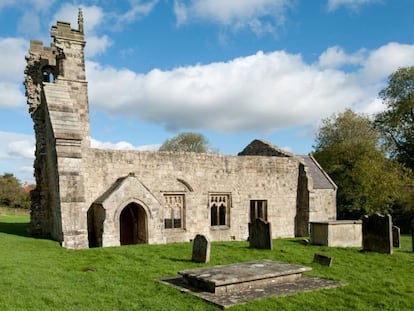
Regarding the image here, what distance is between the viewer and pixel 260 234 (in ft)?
47.0

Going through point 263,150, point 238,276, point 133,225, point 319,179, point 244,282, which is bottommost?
point 244,282

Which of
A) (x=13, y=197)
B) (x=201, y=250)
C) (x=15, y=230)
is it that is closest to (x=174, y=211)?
(x=201, y=250)

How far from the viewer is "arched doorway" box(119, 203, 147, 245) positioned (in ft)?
51.3

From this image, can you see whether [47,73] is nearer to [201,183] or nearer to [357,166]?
[201,183]

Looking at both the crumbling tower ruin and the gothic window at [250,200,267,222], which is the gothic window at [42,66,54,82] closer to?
the crumbling tower ruin

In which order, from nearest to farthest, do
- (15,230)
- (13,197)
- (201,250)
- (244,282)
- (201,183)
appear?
(244,282) → (201,250) → (15,230) → (201,183) → (13,197)

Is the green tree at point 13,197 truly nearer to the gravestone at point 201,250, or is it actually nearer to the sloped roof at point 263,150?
the sloped roof at point 263,150

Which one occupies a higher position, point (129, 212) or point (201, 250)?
point (129, 212)

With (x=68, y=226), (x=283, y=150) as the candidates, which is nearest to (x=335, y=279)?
(x=68, y=226)

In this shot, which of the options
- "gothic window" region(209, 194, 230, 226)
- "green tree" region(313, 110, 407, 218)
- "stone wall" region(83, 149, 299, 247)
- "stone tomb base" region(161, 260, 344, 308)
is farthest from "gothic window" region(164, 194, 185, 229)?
"green tree" region(313, 110, 407, 218)

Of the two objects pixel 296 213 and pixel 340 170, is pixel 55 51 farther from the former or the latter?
pixel 340 170

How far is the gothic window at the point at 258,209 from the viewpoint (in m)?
19.8

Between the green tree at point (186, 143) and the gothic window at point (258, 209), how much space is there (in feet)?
117

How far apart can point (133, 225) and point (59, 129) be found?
4.84m
